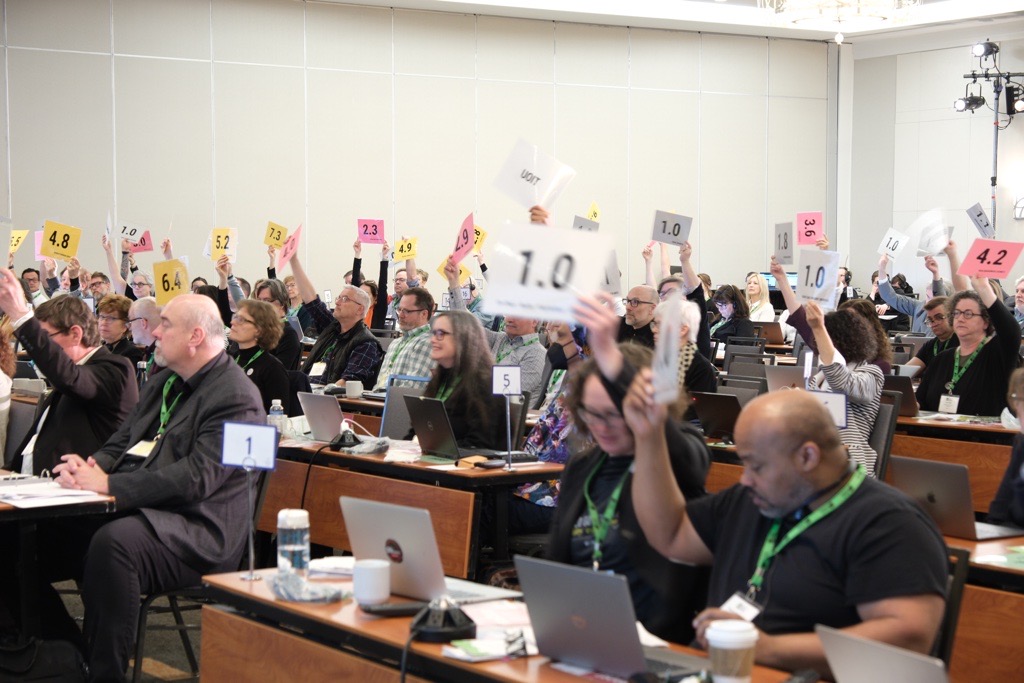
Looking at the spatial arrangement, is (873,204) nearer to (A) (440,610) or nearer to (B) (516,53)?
(B) (516,53)

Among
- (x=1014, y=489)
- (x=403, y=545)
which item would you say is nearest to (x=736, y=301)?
(x=1014, y=489)

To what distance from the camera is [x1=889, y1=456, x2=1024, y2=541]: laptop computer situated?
3.55m

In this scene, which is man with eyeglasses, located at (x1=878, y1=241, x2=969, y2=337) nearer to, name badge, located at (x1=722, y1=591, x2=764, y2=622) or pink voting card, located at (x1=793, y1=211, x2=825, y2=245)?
pink voting card, located at (x1=793, y1=211, x2=825, y2=245)

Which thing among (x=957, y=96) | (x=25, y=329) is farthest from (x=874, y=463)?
(x=957, y=96)

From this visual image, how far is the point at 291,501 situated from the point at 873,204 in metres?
16.2

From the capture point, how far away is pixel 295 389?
6.87m

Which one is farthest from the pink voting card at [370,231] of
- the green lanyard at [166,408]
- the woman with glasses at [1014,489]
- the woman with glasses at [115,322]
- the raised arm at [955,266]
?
the woman with glasses at [1014,489]

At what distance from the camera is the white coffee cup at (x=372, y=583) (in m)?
2.79

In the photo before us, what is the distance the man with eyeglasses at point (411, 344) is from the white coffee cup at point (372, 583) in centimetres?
435

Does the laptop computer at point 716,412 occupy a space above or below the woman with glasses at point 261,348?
below

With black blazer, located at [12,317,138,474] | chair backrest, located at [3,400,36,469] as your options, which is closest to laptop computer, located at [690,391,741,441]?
black blazer, located at [12,317,138,474]

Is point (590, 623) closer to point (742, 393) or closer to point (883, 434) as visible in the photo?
point (883, 434)

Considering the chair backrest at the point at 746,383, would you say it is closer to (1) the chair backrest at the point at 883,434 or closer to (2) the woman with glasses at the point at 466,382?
(1) the chair backrest at the point at 883,434

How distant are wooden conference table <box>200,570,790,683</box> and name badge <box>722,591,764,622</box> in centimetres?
12
